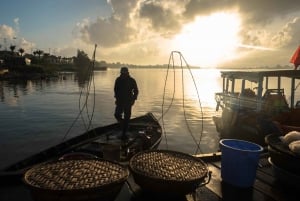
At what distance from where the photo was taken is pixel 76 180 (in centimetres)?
364

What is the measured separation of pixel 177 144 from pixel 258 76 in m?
7.78

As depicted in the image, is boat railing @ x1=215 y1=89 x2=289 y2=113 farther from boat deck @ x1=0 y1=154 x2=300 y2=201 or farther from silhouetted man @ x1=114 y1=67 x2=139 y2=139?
boat deck @ x1=0 y1=154 x2=300 y2=201

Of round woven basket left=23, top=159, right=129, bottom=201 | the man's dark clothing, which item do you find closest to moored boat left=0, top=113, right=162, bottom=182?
the man's dark clothing

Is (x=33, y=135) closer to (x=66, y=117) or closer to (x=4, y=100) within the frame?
(x=66, y=117)

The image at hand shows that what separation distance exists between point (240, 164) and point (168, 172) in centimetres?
150

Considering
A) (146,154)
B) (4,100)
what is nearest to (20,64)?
(4,100)

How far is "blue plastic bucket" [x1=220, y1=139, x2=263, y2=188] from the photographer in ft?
15.9

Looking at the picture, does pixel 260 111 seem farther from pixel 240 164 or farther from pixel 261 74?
pixel 240 164

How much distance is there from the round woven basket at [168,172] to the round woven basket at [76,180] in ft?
1.27

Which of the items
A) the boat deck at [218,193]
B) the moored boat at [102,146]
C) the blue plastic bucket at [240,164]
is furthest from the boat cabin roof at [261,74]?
the blue plastic bucket at [240,164]

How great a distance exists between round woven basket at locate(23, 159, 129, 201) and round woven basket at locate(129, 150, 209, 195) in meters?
0.39

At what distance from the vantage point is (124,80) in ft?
34.6

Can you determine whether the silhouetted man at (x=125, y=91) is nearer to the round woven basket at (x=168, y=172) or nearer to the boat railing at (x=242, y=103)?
the round woven basket at (x=168, y=172)

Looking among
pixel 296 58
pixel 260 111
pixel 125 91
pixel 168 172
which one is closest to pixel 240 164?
pixel 168 172
